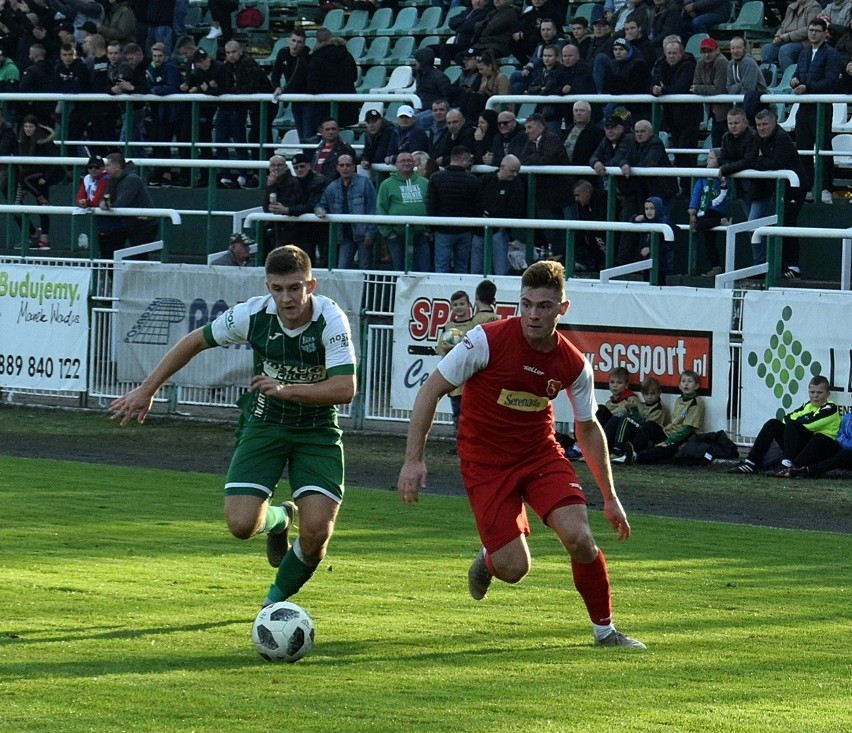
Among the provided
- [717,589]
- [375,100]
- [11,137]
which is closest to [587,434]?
[717,589]

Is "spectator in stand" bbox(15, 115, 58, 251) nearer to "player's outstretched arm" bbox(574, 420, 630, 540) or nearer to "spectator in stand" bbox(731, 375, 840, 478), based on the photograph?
"spectator in stand" bbox(731, 375, 840, 478)

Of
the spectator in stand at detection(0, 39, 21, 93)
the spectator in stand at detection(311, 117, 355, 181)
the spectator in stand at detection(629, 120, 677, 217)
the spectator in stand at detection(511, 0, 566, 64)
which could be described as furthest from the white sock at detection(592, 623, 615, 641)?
the spectator in stand at detection(0, 39, 21, 93)

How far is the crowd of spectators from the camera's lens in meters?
19.6

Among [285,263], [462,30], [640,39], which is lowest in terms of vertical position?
[285,263]

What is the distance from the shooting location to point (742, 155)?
739 inches

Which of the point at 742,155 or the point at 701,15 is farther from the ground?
the point at 701,15

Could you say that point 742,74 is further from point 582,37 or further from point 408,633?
point 408,633

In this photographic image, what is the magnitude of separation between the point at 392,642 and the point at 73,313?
14.3 meters

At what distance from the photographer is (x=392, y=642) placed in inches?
323

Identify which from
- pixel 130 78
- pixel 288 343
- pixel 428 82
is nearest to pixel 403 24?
pixel 130 78

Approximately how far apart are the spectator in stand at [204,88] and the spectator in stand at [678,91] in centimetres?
688

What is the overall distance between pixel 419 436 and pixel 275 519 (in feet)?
5.42

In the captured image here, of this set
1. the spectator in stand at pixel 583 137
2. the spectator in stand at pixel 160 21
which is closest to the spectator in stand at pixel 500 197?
the spectator in stand at pixel 583 137

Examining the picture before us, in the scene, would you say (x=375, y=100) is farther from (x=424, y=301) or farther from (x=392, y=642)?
(x=392, y=642)
